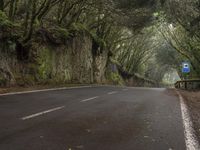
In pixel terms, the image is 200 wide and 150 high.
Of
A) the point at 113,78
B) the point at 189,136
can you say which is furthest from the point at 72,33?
the point at 189,136

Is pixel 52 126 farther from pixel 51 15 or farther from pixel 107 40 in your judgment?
pixel 107 40

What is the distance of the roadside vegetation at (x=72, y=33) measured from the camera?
16.8m

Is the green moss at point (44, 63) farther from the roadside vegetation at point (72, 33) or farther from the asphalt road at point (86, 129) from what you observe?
the asphalt road at point (86, 129)

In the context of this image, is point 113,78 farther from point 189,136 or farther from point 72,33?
point 189,136

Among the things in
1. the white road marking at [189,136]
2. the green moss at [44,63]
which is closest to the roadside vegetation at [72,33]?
the green moss at [44,63]

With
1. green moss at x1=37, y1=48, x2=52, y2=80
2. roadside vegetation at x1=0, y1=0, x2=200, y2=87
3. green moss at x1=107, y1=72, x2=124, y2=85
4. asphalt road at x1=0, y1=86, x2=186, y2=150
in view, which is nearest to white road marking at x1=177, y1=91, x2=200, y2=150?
asphalt road at x1=0, y1=86, x2=186, y2=150

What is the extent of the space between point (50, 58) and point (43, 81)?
259 centimetres

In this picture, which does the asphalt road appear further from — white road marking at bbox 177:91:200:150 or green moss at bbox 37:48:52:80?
green moss at bbox 37:48:52:80

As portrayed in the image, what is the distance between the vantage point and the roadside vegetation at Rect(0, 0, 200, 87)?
16.8 metres

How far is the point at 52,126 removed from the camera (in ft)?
22.0

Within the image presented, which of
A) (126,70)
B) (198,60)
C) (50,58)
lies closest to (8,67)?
(50,58)

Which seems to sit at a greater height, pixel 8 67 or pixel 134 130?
pixel 8 67

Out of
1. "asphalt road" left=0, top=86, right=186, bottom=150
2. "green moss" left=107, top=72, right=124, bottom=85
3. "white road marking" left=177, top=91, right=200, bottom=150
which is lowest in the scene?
"white road marking" left=177, top=91, right=200, bottom=150

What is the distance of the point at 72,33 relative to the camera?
25766 mm
